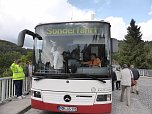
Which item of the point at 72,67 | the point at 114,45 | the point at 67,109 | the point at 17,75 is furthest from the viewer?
the point at 17,75

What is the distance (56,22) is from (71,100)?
2389 millimetres

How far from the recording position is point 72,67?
7.14m

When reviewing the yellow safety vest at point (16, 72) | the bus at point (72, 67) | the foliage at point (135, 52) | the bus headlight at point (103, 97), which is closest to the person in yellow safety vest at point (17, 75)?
the yellow safety vest at point (16, 72)

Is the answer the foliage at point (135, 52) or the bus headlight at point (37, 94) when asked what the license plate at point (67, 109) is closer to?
the bus headlight at point (37, 94)

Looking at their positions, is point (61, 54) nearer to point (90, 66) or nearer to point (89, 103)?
point (90, 66)

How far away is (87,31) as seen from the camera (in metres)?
7.36

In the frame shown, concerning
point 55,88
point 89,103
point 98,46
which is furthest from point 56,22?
point 89,103

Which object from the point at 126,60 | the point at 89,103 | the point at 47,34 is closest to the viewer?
the point at 89,103

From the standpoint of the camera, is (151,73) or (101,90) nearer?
(101,90)

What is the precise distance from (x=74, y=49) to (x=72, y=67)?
1.79ft

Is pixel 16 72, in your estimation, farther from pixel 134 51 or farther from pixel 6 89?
pixel 134 51

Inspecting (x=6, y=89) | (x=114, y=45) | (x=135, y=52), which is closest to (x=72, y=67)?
(x=114, y=45)

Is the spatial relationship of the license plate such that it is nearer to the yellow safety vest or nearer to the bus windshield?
the bus windshield

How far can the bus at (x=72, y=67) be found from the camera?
6945mm
